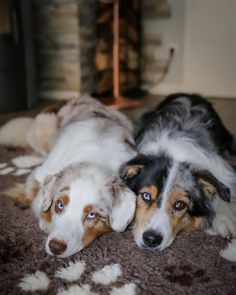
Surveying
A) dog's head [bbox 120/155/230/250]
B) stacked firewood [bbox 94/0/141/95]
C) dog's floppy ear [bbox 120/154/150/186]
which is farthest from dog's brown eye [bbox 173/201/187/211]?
stacked firewood [bbox 94/0/141/95]

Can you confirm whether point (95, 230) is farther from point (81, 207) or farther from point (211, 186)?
point (211, 186)

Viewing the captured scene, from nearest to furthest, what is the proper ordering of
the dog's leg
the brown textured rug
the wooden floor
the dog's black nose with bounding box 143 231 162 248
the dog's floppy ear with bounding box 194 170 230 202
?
the brown textured rug, the dog's black nose with bounding box 143 231 162 248, the dog's floppy ear with bounding box 194 170 230 202, the dog's leg, the wooden floor

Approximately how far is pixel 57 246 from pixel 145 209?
417mm

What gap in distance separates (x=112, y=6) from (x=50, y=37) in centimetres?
90

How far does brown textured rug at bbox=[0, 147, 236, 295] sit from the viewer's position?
4.42 feet

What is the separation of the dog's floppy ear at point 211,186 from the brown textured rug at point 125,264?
0.20 metres

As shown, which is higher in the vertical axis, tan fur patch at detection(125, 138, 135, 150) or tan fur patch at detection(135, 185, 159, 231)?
tan fur patch at detection(125, 138, 135, 150)

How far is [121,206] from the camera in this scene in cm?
161

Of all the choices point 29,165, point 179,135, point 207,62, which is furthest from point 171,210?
Result: point 207,62

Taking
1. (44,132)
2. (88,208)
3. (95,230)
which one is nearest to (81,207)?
(88,208)

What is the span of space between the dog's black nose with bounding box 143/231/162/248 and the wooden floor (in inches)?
72.5

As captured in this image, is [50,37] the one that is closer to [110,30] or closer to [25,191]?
[110,30]

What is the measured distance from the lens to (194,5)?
5.29m

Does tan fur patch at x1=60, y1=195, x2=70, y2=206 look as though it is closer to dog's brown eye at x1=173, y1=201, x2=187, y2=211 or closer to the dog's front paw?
dog's brown eye at x1=173, y1=201, x2=187, y2=211
